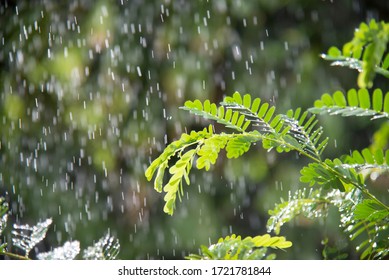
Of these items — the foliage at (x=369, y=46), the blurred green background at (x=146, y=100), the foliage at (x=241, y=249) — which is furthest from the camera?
the blurred green background at (x=146, y=100)

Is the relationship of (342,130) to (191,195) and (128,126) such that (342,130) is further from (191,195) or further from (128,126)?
A: (128,126)

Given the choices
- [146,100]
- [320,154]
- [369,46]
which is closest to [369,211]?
[320,154]

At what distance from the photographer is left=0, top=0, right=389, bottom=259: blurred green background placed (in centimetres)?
192

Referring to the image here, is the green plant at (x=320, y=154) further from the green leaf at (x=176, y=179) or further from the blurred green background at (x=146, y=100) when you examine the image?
the blurred green background at (x=146, y=100)

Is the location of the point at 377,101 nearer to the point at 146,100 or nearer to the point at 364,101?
the point at 364,101

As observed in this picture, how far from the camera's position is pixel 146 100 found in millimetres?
2113

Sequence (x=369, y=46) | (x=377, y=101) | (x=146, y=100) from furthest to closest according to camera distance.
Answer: (x=146, y=100) < (x=377, y=101) < (x=369, y=46)

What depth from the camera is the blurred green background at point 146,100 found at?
192 centimetres

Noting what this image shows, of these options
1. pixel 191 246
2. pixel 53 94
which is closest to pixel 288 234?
pixel 191 246

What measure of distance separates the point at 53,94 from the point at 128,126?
1.26 ft

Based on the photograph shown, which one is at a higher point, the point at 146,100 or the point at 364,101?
the point at 146,100

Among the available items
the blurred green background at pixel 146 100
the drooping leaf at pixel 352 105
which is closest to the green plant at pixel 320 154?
the drooping leaf at pixel 352 105
